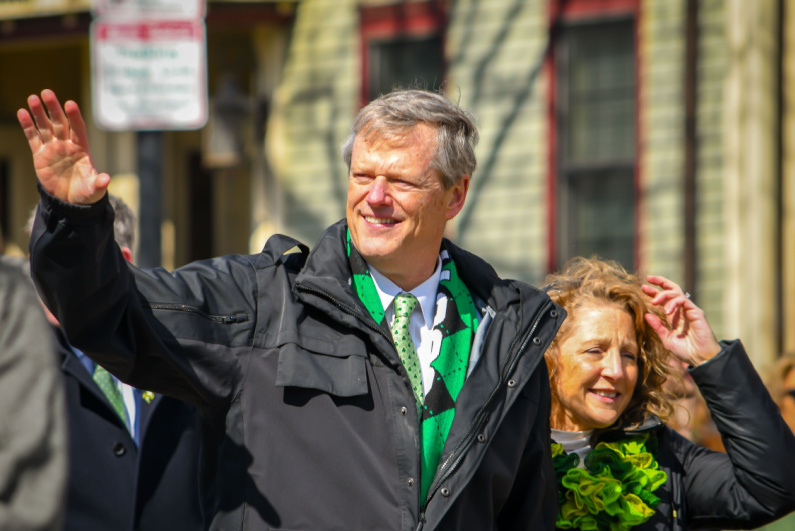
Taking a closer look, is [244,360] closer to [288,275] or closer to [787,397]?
[288,275]

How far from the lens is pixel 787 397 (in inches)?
237

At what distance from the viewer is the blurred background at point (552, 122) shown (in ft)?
27.2

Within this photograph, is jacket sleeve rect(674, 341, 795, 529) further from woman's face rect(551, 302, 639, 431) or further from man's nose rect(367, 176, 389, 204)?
man's nose rect(367, 176, 389, 204)

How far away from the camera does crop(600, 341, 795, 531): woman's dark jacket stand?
3430 mm

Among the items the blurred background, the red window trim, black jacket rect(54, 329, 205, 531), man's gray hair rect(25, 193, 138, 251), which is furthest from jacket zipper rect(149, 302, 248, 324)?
the red window trim

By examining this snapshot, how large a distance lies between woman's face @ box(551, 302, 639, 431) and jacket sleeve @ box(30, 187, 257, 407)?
1136 mm

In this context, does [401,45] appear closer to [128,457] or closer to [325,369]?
[128,457]

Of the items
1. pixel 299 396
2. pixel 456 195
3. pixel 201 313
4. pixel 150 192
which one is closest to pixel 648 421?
pixel 456 195

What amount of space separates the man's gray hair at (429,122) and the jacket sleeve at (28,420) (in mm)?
1556

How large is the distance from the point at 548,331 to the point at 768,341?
5.49 metres

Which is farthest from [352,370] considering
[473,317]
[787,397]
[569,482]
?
[787,397]

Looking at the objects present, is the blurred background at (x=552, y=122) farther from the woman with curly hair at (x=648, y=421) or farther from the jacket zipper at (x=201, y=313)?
the jacket zipper at (x=201, y=313)

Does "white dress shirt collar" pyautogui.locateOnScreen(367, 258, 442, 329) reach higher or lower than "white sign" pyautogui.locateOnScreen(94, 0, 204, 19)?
lower

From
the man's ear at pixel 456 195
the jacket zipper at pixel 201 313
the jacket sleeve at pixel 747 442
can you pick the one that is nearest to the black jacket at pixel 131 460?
the jacket zipper at pixel 201 313
